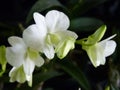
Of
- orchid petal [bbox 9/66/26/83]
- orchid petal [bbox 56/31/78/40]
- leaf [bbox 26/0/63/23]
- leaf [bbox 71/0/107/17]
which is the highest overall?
leaf [bbox 26/0/63/23]

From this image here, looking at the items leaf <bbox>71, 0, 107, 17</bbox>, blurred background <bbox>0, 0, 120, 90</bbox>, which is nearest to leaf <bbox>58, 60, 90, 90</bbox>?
blurred background <bbox>0, 0, 120, 90</bbox>

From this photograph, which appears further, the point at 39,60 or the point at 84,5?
the point at 84,5

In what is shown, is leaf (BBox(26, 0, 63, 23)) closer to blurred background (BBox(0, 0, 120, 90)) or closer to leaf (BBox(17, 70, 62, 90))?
blurred background (BBox(0, 0, 120, 90))

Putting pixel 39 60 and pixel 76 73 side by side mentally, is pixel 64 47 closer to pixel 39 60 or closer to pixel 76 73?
pixel 39 60

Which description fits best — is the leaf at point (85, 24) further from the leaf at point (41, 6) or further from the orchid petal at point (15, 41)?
the orchid petal at point (15, 41)

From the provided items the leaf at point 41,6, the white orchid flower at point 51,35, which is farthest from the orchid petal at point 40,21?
the leaf at point 41,6

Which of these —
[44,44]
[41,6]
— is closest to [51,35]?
[44,44]

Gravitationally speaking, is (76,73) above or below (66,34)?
below
